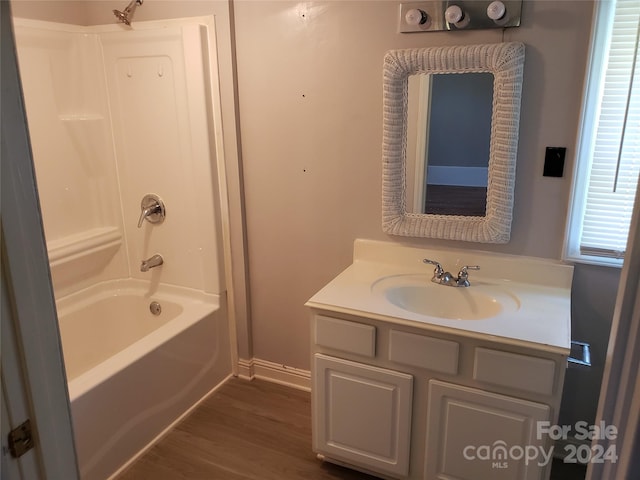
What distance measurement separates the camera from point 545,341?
5.09 ft

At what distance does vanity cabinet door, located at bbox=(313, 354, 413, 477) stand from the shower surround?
807mm

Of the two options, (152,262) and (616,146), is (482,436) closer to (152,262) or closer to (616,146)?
(616,146)

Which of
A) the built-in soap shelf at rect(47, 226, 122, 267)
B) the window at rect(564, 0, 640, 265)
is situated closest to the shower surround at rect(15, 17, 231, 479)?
the built-in soap shelf at rect(47, 226, 122, 267)

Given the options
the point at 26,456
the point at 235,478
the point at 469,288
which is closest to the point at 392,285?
the point at 469,288

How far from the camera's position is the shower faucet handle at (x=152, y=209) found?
8.71 ft

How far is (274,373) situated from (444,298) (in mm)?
1145

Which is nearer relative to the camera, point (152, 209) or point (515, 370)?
point (515, 370)

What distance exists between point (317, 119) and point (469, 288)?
100 cm

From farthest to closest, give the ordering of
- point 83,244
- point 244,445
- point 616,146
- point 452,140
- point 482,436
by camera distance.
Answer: point 83,244 → point 244,445 → point 452,140 → point 616,146 → point 482,436

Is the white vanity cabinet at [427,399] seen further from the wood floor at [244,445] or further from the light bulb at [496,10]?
the light bulb at [496,10]

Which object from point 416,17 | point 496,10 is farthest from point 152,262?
point 496,10

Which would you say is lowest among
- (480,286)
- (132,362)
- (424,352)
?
(132,362)

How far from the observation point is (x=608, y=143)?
1.81 meters

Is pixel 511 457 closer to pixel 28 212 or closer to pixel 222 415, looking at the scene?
pixel 222 415
